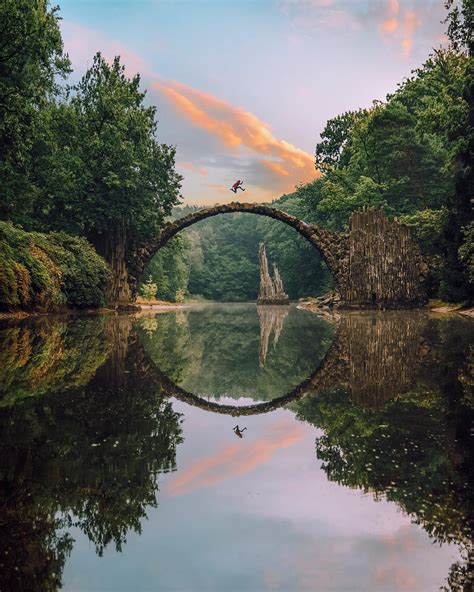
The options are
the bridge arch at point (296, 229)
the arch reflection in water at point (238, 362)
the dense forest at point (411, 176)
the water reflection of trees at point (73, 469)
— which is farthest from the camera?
the bridge arch at point (296, 229)

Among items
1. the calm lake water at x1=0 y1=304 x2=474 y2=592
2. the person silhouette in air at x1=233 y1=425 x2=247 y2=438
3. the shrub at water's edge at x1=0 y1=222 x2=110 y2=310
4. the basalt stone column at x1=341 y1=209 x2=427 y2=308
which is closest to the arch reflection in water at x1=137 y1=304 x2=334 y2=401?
the calm lake water at x1=0 y1=304 x2=474 y2=592

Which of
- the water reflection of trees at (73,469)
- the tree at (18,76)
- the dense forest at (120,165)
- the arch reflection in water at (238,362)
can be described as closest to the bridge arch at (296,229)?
the dense forest at (120,165)

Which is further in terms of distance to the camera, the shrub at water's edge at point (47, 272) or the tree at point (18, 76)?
the tree at point (18, 76)

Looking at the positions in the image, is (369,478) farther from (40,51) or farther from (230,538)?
(40,51)

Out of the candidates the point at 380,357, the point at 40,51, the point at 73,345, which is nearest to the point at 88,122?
the point at 40,51

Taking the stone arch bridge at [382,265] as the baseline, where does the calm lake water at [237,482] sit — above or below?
below

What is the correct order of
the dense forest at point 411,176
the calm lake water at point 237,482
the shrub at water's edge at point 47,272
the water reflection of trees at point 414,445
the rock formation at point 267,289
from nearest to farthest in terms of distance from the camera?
the calm lake water at point 237,482 → the water reflection of trees at point 414,445 → the shrub at water's edge at point 47,272 → the dense forest at point 411,176 → the rock formation at point 267,289

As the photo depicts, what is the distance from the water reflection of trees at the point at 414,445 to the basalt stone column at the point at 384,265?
70.8 ft

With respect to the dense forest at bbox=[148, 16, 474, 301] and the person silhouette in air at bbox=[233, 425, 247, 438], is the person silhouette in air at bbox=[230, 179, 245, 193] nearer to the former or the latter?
the dense forest at bbox=[148, 16, 474, 301]

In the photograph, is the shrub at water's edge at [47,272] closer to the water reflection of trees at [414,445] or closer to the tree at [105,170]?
the tree at [105,170]

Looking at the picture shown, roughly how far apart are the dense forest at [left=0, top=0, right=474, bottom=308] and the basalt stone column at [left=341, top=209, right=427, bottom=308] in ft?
3.44

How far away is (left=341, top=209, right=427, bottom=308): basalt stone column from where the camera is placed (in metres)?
27.3

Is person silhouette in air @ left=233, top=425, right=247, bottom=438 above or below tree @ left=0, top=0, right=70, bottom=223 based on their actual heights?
below

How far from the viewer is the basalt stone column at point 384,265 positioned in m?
27.3
